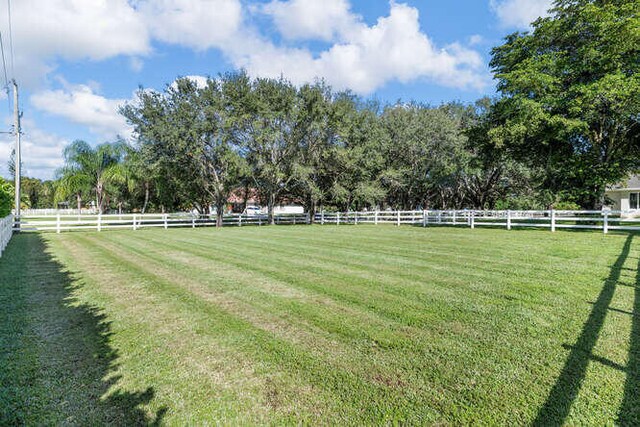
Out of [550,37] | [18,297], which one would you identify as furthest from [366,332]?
[550,37]

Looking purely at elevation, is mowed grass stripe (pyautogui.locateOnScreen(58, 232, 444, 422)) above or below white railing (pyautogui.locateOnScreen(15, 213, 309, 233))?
below

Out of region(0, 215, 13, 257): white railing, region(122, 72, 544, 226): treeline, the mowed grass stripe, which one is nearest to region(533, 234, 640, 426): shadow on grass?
the mowed grass stripe

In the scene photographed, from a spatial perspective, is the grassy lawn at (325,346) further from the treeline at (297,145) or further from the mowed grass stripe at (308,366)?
the treeline at (297,145)

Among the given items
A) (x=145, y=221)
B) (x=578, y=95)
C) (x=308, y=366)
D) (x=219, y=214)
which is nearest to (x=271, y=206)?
(x=219, y=214)

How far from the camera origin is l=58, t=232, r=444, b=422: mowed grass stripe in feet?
7.75

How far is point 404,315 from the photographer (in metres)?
4.14

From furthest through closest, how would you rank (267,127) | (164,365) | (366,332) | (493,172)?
(493,172) < (267,127) < (366,332) < (164,365)

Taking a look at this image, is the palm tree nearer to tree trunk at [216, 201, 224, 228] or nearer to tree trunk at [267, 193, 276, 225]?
tree trunk at [216, 201, 224, 228]

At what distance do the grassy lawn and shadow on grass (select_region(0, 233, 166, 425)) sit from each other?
0.6 inches

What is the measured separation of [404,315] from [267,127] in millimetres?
21343

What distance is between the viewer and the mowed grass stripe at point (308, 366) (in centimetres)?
236

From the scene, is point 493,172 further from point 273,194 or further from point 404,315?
point 404,315

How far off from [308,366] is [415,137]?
28719 mm

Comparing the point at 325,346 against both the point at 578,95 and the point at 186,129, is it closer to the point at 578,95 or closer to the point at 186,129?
the point at 578,95
